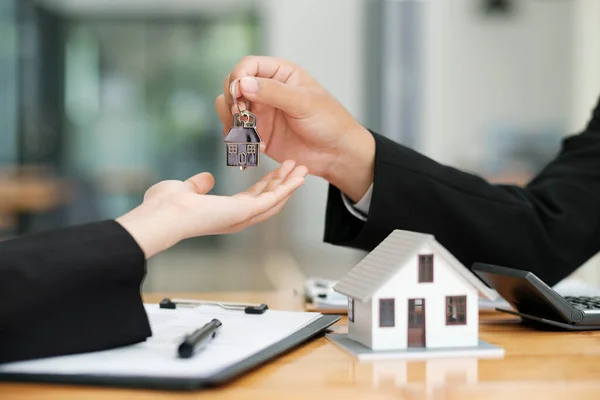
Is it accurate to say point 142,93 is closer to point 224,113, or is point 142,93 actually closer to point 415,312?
point 224,113

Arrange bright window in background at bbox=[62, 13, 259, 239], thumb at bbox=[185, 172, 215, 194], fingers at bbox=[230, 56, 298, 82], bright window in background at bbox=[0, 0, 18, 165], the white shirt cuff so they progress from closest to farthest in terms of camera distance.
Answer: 1. thumb at bbox=[185, 172, 215, 194]
2. fingers at bbox=[230, 56, 298, 82]
3. the white shirt cuff
4. bright window in background at bbox=[0, 0, 18, 165]
5. bright window in background at bbox=[62, 13, 259, 239]

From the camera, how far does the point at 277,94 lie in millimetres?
1046

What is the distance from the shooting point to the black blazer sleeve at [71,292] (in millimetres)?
744

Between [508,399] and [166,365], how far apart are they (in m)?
0.28

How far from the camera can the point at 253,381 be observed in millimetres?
702

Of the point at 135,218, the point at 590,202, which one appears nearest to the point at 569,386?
the point at 135,218

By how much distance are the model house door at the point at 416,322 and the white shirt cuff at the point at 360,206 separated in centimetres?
40

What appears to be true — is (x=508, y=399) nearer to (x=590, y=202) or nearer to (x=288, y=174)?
(x=288, y=174)

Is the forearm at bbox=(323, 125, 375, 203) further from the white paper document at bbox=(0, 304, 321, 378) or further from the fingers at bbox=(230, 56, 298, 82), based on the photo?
the white paper document at bbox=(0, 304, 321, 378)

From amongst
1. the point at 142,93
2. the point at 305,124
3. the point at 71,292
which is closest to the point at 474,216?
the point at 305,124

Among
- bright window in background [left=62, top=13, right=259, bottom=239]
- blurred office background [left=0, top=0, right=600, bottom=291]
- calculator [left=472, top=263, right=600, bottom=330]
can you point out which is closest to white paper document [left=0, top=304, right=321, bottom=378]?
calculator [left=472, top=263, right=600, bottom=330]

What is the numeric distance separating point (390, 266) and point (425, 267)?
0.11ft

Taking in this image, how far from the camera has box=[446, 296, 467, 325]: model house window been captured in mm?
812

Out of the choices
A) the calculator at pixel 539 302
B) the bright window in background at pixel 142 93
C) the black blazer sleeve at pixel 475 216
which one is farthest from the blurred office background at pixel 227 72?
the calculator at pixel 539 302
